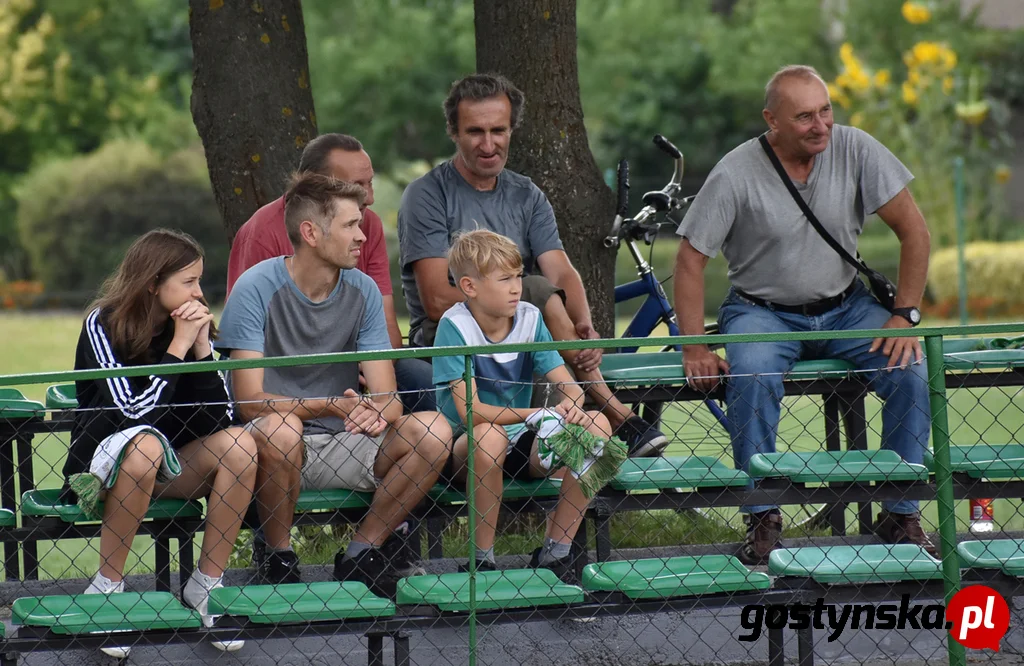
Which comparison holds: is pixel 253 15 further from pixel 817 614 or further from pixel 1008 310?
pixel 1008 310

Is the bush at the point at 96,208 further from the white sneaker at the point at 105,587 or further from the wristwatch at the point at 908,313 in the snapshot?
the white sneaker at the point at 105,587

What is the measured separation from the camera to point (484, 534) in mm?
4375

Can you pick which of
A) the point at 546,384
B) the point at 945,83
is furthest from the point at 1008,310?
the point at 546,384

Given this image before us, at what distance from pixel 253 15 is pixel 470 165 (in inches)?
61.0

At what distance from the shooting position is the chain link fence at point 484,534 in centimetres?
404

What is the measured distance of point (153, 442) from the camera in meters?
4.08

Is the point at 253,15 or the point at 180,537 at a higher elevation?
the point at 253,15

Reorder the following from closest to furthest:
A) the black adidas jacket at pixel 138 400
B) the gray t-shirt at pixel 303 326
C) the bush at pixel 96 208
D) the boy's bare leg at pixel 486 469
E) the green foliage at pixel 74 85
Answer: the black adidas jacket at pixel 138 400 < the boy's bare leg at pixel 486 469 < the gray t-shirt at pixel 303 326 < the bush at pixel 96 208 < the green foliage at pixel 74 85

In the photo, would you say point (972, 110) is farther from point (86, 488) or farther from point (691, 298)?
point (86, 488)

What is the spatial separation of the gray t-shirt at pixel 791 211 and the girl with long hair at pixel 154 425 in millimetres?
2014

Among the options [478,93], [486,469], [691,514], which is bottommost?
[691,514]

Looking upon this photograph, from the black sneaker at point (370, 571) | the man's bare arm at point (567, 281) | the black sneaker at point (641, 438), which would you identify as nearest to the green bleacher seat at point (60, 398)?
the black sneaker at point (370, 571)

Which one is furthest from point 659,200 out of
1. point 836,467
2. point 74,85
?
point 74,85

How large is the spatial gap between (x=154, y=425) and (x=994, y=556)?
8.88 feet
